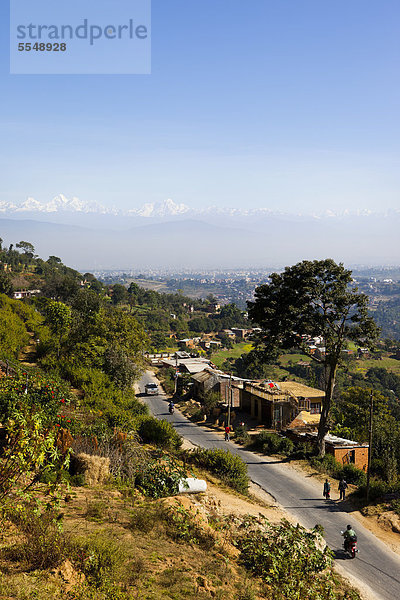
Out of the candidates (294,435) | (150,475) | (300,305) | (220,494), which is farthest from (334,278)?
(150,475)

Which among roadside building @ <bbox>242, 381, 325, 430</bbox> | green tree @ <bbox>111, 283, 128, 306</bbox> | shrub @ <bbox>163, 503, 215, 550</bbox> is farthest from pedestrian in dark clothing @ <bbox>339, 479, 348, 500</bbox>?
green tree @ <bbox>111, 283, 128, 306</bbox>

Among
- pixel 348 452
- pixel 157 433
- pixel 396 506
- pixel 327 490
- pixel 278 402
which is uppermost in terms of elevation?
pixel 157 433

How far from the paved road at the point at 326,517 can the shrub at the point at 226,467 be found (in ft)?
6.40

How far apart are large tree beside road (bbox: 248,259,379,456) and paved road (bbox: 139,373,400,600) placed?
3.97 m

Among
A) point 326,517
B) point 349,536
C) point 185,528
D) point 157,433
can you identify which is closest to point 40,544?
point 185,528

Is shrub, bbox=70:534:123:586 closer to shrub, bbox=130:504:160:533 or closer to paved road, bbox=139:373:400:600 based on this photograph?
shrub, bbox=130:504:160:533

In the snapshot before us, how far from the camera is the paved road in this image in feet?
42.0

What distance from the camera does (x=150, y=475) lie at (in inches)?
536

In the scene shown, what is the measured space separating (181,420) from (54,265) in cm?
11236

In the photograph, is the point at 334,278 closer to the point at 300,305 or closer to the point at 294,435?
the point at 300,305

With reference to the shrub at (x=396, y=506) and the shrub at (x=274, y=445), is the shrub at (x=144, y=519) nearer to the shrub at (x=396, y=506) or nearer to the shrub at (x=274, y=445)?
the shrub at (x=396, y=506)

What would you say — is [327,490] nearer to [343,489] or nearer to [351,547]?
[343,489]

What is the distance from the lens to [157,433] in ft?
66.0

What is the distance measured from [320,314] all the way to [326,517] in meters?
11.1
